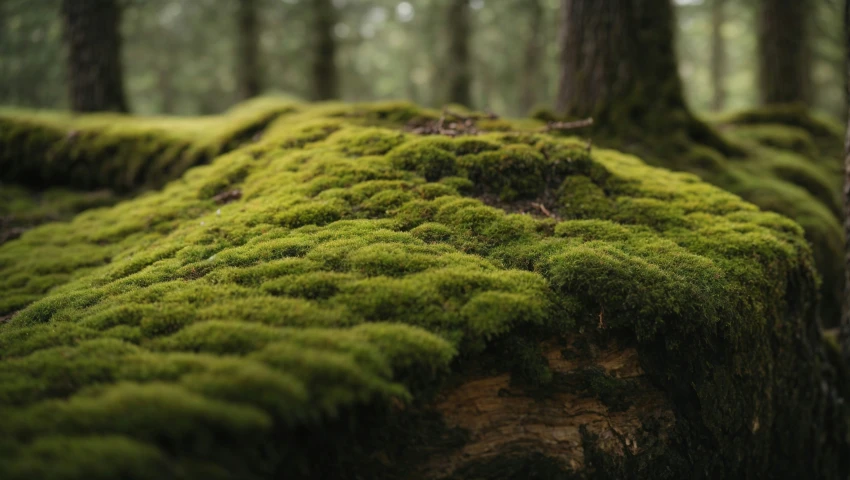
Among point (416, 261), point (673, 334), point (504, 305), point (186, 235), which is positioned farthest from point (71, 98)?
point (673, 334)

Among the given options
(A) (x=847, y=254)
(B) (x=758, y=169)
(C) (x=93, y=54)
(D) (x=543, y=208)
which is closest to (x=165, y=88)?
(C) (x=93, y=54)

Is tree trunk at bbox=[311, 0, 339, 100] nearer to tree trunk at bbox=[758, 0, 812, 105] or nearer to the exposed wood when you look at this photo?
tree trunk at bbox=[758, 0, 812, 105]

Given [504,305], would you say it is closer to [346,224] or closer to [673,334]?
[673,334]

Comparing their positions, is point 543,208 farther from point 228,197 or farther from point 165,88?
point 165,88

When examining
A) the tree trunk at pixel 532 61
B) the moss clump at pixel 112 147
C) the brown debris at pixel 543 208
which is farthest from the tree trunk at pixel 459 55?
the brown debris at pixel 543 208

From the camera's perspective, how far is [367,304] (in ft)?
11.4

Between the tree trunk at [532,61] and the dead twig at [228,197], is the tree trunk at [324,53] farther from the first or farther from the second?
the dead twig at [228,197]

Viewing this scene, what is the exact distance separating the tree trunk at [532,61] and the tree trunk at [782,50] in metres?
10.3

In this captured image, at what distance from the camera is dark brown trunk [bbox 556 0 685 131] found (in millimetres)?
8188

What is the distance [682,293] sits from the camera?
12.9 feet

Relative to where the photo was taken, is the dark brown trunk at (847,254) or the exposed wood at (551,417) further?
the dark brown trunk at (847,254)

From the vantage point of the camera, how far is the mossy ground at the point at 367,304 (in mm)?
2547

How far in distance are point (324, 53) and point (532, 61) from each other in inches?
429

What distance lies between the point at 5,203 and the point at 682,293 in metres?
9.95
